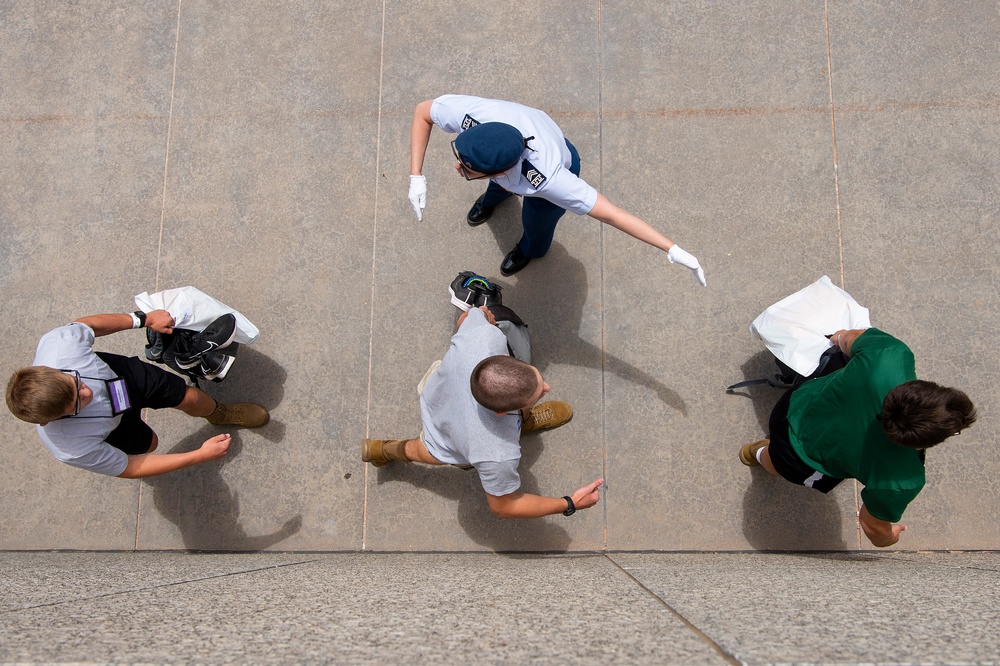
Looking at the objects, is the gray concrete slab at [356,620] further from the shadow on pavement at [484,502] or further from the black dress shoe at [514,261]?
the black dress shoe at [514,261]

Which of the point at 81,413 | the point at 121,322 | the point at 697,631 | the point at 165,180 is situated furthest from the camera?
the point at 165,180

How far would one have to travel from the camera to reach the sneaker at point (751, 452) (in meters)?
3.78

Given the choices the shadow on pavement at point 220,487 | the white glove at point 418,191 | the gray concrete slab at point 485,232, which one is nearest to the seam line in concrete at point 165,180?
the gray concrete slab at point 485,232

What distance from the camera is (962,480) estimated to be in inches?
154

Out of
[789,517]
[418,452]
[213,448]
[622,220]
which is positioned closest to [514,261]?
[622,220]

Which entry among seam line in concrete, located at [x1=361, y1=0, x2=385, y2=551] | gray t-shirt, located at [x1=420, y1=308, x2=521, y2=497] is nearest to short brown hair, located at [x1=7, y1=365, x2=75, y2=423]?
gray t-shirt, located at [x1=420, y1=308, x2=521, y2=497]

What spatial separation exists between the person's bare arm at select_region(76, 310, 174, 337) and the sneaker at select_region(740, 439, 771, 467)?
3.40 metres

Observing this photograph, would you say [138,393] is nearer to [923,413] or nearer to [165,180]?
[165,180]

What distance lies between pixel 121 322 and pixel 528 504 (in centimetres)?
232

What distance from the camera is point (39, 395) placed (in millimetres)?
2727

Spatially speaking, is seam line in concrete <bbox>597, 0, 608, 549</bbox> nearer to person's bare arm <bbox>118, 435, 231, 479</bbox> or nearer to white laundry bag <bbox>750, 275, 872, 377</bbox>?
white laundry bag <bbox>750, 275, 872, 377</bbox>

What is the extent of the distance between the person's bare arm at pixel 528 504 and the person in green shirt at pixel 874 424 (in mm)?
1058

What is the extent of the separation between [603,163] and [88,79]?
12.4ft

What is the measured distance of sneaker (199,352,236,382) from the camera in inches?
148
